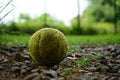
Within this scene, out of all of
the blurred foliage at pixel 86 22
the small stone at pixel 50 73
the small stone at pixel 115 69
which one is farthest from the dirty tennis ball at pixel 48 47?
the blurred foliage at pixel 86 22

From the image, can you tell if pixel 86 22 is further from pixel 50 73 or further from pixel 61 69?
pixel 50 73

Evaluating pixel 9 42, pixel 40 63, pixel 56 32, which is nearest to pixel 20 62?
pixel 40 63

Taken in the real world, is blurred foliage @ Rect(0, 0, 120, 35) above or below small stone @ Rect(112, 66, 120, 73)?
above

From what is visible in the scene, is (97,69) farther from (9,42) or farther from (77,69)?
(9,42)

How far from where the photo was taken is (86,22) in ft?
79.0

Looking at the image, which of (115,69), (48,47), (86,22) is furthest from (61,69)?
(86,22)

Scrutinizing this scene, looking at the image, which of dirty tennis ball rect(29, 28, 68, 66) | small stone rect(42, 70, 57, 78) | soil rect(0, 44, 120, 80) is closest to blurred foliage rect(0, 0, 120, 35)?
soil rect(0, 44, 120, 80)

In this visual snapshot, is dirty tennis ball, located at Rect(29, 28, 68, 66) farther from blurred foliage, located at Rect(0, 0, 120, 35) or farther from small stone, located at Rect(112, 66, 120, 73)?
blurred foliage, located at Rect(0, 0, 120, 35)

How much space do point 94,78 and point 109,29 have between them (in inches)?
701

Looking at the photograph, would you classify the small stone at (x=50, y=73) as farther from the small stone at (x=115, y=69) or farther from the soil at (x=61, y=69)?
the small stone at (x=115, y=69)

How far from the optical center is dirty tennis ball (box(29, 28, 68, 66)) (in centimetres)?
497

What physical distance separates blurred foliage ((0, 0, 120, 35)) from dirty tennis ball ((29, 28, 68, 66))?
24.8 feet

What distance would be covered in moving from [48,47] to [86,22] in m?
19.3

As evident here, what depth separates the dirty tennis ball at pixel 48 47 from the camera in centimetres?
497
